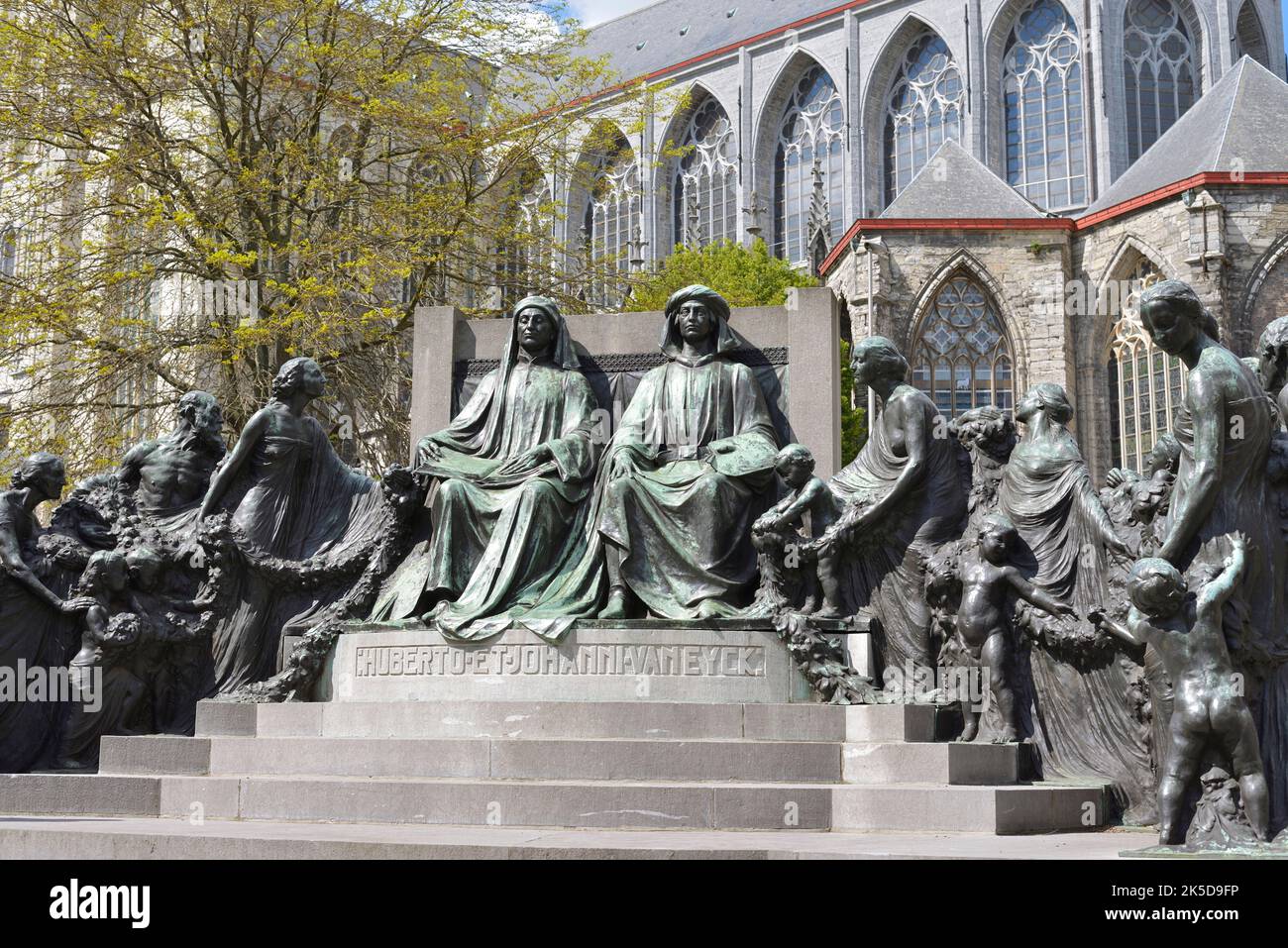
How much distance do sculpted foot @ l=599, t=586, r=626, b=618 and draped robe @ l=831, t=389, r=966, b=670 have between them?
1.52 meters

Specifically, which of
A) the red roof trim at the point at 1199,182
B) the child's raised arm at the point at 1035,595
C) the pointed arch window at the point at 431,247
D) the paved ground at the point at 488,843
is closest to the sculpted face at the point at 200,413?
the paved ground at the point at 488,843

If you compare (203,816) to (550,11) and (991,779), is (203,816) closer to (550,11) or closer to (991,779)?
(991,779)

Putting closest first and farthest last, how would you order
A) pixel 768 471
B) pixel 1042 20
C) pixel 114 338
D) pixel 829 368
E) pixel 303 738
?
pixel 303 738
pixel 768 471
pixel 829 368
pixel 114 338
pixel 1042 20

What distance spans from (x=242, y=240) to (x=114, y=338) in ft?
6.83

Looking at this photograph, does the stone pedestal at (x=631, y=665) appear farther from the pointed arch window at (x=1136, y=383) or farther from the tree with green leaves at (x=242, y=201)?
the pointed arch window at (x=1136, y=383)

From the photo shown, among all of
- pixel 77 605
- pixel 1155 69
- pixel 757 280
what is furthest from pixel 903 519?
pixel 1155 69

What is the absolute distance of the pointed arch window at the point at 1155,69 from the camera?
48500mm

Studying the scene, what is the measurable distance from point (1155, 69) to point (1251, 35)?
392 centimetres

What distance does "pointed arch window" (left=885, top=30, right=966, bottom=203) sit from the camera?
5184 centimetres

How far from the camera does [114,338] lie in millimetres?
18797

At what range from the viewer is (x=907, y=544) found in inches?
381

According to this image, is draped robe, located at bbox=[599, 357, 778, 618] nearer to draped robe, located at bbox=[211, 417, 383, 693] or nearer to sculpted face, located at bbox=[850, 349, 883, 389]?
sculpted face, located at bbox=[850, 349, 883, 389]

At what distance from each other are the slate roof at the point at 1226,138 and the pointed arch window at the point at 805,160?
1356cm
